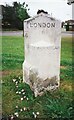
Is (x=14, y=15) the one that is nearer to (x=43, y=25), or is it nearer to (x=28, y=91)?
(x=43, y=25)

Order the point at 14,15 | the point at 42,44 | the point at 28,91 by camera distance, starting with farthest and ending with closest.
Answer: the point at 14,15 < the point at 28,91 < the point at 42,44

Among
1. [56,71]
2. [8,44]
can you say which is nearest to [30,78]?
[56,71]

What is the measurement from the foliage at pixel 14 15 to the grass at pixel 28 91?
182 mm

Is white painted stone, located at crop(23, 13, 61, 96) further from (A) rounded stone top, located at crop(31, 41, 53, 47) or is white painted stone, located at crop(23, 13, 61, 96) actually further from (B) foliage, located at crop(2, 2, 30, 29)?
(B) foliage, located at crop(2, 2, 30, 29)

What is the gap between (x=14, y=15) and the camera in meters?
3.24

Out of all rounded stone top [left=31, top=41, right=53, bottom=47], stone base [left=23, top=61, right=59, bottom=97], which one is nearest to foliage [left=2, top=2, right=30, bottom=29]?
rounded stone top [left=31, top=41, right=53, bottom=47]

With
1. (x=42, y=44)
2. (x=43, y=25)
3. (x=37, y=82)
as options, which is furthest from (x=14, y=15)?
(x=37, y=82)

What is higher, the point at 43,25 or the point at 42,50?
the point at 43,25

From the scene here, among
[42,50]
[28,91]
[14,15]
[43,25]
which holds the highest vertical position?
[14,15]

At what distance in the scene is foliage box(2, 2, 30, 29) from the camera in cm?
317

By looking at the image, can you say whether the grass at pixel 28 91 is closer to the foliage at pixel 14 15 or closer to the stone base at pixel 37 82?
the stone base at pixel 37 82

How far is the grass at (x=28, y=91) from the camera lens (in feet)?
9.53

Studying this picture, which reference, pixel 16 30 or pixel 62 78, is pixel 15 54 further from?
pixel 62 78

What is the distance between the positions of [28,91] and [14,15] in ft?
3.25
